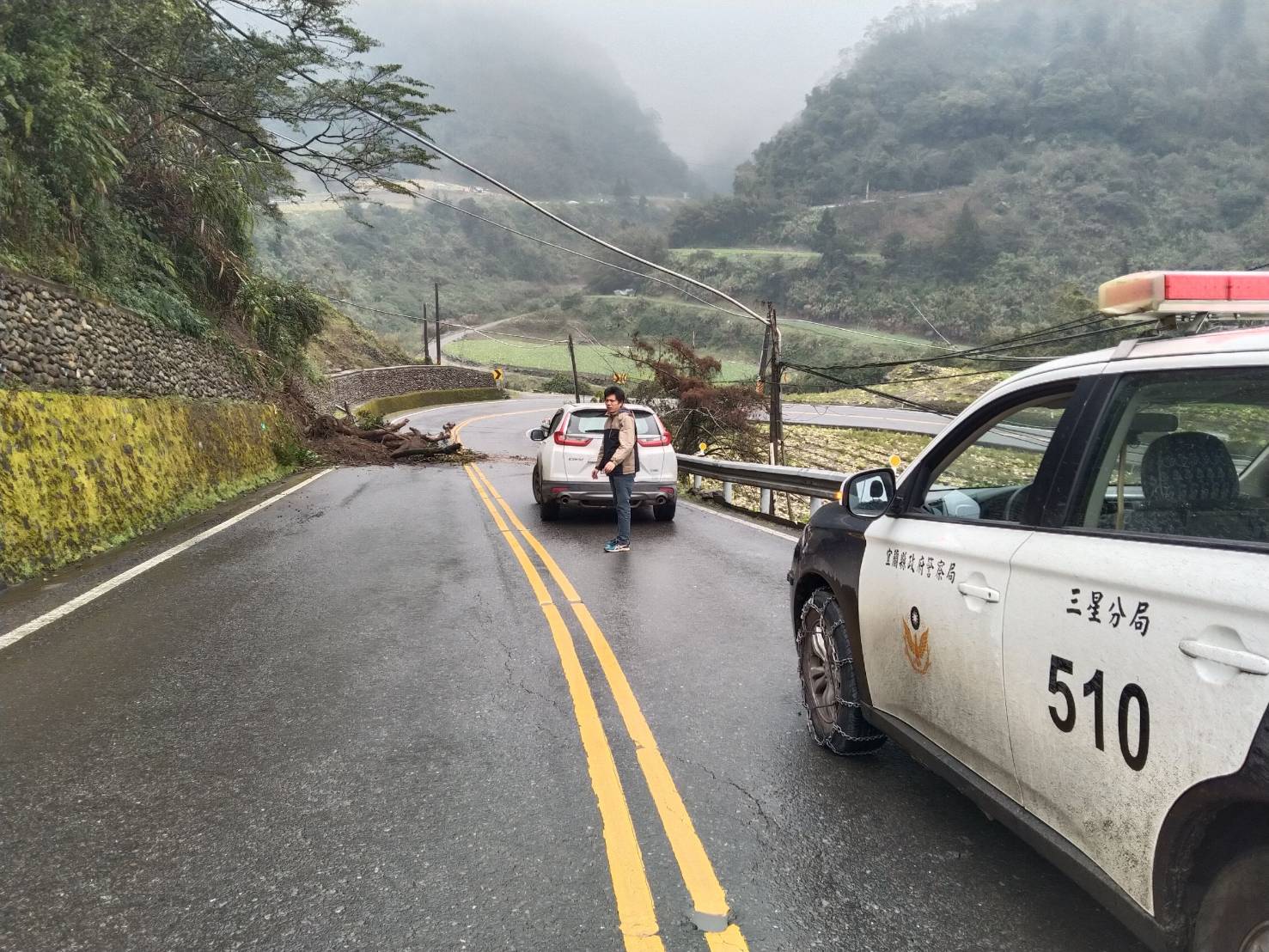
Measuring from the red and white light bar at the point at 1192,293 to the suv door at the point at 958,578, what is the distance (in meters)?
0.34

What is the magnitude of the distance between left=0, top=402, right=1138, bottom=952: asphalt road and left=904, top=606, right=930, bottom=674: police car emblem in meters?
0.69

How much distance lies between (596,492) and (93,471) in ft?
19.6

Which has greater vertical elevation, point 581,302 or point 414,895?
point 581,302

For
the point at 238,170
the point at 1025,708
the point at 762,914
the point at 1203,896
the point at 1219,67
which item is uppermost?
the point at 1219,67

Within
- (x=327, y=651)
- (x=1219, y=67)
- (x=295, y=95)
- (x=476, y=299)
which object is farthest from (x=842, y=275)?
(x=327, y=651)

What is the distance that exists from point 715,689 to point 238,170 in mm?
20914

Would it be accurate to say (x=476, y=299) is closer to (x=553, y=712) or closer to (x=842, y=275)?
(x=842, y=275)

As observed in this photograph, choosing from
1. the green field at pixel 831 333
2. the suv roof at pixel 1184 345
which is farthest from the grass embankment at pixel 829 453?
the green field at pixel 831 333

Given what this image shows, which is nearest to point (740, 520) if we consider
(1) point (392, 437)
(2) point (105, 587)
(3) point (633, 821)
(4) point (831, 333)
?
(2) point (105, 587)

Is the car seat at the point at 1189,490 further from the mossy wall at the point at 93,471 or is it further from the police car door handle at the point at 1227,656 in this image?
the mossy wall at the point at 93,471

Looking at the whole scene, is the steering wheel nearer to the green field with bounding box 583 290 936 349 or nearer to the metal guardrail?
the metal guardrail

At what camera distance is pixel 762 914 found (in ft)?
8.60

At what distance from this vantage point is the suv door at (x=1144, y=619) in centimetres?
176

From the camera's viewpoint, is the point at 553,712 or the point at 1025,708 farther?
the point at 553,712
